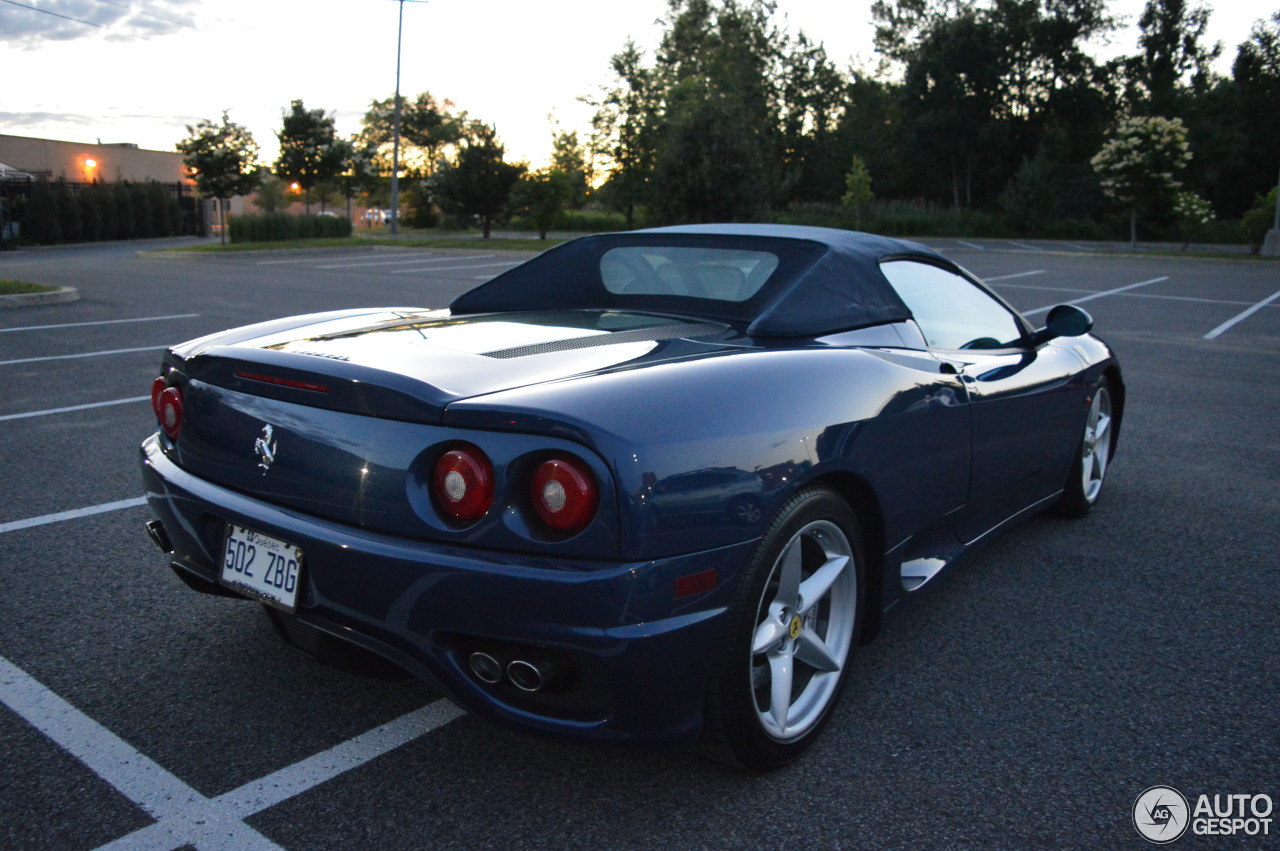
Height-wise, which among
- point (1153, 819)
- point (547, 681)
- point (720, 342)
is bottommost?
point (1153, 819)

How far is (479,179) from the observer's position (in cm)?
Result: 3716

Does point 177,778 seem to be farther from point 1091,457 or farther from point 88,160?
point 88,160

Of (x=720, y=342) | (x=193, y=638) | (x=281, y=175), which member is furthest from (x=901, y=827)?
(x=281, y=175)

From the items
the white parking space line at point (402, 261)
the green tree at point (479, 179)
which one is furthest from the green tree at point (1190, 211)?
the white parking space line at point (402, 261)

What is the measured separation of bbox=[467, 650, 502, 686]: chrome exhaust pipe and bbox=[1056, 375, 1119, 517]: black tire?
2.88 meters

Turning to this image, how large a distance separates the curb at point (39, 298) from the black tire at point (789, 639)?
12486mm

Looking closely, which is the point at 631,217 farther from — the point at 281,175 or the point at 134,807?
the point at 134,807

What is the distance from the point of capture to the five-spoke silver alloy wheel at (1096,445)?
4258 millimetres

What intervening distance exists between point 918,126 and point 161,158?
38.8 m

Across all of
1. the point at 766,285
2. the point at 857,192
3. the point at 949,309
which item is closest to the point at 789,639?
the point at 766,285

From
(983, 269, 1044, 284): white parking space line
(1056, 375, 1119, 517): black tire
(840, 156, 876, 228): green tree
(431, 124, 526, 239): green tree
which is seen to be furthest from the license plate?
(840, 156, 876, 228): green tree

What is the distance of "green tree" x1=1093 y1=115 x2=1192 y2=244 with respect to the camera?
34281 mm

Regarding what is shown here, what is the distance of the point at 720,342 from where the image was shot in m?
2.62

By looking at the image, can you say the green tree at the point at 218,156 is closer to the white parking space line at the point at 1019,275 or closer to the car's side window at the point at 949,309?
the white parking space line at the point at 1019,275
